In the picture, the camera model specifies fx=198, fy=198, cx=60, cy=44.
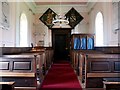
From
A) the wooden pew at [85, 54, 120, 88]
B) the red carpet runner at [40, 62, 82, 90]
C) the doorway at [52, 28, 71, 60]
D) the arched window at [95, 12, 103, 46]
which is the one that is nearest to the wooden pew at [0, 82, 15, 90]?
the red carpet runner at [40, 62, 82, 90]

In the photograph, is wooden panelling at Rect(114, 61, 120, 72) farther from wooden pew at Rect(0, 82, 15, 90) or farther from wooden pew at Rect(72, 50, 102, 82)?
wooden pew at Rect(0, 82, 15, 90)

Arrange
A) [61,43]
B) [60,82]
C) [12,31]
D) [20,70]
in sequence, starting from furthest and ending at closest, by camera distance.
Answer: [61,43], [12,31], [60,82], [20,70]

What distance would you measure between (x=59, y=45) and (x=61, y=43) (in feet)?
0.82

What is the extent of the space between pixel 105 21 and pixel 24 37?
19.3 feet

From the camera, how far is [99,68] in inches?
203

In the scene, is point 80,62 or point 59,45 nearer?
point 80,62

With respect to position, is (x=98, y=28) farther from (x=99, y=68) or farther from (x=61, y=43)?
(x=99, y=68)

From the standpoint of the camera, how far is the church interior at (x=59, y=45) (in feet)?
16.8

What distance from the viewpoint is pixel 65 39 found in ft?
56.1

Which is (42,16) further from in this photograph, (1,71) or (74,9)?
(1,71)

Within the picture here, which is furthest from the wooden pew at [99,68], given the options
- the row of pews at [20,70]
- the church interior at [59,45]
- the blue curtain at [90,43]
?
the blue curtain at [90,43]

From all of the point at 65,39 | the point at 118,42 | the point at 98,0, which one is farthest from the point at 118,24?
the point at 65,39

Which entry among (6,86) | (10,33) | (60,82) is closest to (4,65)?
(60,82)

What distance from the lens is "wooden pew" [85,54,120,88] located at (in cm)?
511
